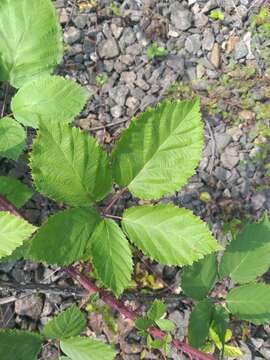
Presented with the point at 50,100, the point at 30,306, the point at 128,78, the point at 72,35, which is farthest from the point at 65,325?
the point at 72,35

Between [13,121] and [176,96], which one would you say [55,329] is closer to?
[13,121]

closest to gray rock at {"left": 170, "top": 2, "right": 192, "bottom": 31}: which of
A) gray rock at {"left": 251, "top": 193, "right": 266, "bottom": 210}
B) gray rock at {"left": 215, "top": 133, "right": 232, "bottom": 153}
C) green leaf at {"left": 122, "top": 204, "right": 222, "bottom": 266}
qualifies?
gray rock at {"left": 215, "top": 133, "right": 232, "bottom": 153}

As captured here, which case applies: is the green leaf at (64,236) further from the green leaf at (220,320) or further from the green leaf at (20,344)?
the green leaf at (220,320)

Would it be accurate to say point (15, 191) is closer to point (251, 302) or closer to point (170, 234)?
point (170, 234)

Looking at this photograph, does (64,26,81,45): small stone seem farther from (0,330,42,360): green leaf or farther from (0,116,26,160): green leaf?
(0,330,42,360): green leaf

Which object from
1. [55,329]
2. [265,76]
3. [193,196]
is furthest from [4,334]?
[265,76]

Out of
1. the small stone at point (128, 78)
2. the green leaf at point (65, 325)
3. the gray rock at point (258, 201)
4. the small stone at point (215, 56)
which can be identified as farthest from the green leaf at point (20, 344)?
the small stone at point (215, 56)
